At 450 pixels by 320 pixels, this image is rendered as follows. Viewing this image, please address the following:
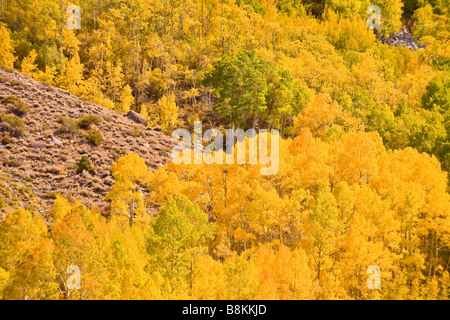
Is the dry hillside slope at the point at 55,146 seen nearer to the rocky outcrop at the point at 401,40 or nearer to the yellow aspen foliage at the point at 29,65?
the yellow aspen foliage at the point at 29,65

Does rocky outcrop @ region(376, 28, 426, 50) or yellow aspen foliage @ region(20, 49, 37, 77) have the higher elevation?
rocky outcrop @ region(376, 28, 426, 50)

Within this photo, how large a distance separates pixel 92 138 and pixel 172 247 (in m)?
27.8

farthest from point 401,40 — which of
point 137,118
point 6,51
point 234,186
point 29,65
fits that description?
point 234,186

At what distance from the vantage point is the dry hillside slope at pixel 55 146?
49.6 metres

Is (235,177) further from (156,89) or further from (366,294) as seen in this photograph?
(156,89)

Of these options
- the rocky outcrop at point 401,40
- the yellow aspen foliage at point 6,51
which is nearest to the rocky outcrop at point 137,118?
the yellow aspen foliage at point 6,51

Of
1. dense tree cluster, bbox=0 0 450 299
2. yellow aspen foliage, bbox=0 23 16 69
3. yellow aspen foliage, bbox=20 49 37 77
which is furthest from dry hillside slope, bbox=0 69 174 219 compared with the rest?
yellow aspen foliage, bbox=0 23 16 69

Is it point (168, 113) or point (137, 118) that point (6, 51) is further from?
point (168, 113)

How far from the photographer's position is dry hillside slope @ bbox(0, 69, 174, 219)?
49594mm

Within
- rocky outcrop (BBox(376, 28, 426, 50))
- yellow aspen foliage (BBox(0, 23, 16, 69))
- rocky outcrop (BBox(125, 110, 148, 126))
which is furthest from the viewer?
rocky outcrop (BBox(376, 28, 426, 50))

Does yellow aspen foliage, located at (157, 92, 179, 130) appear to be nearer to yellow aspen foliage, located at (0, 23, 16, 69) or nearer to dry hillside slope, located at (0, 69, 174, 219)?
dry hillside slope, located at (0, 69, 174, 219)

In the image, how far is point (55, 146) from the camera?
56.6 metres

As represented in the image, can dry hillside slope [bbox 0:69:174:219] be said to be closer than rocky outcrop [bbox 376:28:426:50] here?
Yes

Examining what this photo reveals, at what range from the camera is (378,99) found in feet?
259
